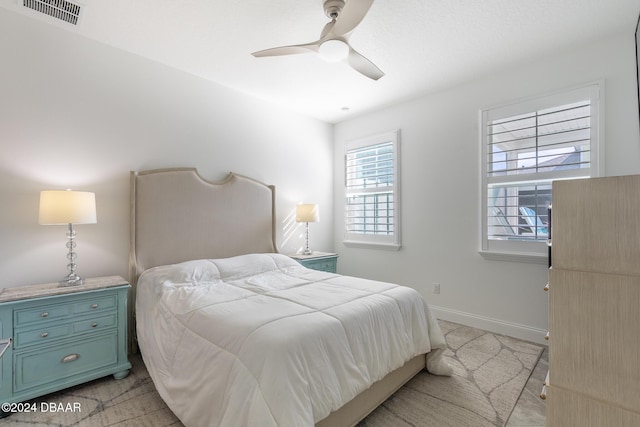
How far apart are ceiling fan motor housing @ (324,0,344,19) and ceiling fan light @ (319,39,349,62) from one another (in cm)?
22

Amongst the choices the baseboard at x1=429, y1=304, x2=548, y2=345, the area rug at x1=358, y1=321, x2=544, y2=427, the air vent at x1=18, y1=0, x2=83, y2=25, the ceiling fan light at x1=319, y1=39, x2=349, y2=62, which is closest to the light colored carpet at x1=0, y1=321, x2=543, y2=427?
the area rug at x1=358, y1=321, x2=544, y2=427

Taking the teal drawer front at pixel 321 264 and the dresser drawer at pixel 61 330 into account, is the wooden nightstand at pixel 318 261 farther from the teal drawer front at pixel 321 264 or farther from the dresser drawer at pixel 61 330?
the dresser drawer at pixel 61 330

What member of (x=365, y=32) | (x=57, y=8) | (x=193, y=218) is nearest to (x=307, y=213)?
(x=193, y=218)

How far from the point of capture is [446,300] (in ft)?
11.8

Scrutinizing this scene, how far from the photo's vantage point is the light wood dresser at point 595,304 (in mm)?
977

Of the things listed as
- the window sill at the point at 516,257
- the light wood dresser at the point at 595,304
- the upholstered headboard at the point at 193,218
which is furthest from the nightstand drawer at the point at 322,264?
the light wood dresser at the point at 595,304

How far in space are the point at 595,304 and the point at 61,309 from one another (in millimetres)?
2993

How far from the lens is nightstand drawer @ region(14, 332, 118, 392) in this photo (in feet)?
6.49

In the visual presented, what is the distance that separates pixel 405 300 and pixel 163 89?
10.1 ft

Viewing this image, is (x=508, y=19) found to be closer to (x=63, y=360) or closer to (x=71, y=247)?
(x=71, y=247)

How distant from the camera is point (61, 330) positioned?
211 centimetres

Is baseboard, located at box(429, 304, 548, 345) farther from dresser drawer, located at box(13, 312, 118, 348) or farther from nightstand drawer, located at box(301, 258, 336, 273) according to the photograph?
dresser drawer, located at box(13, 312, 118, 348)

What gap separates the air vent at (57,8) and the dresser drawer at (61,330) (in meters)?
2.30

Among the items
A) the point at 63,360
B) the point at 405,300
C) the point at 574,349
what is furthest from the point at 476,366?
the point at 63,360
